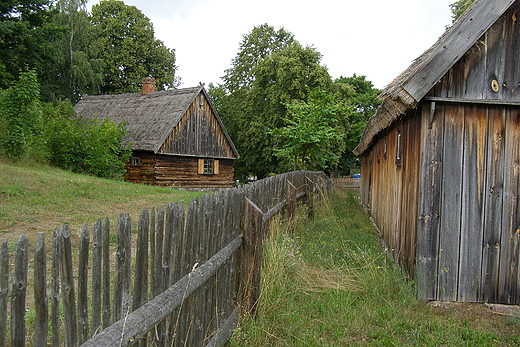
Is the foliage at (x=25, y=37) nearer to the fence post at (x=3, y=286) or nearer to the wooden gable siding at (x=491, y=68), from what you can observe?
the wooden gable siding at (x=491, y=68)

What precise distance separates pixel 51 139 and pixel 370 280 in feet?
54.2

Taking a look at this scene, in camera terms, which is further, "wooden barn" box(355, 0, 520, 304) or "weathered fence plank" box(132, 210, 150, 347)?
"wooden barn" box(355, 0, 520, 304)

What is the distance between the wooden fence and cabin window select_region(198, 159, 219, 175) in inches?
756

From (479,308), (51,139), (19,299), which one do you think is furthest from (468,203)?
(51,139)

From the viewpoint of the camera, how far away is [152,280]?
2.39 m

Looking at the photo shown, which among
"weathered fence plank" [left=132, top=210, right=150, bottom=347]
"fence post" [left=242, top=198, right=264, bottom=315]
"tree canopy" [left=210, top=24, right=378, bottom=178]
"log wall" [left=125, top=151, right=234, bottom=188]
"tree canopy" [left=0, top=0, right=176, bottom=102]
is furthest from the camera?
"tree canopy" [left=210, top=24, right=378, bottom=178]

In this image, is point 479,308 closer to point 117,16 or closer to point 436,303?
point 436,303

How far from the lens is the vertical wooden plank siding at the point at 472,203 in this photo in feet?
15.5

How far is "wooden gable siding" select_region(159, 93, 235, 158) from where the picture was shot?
72.3ft

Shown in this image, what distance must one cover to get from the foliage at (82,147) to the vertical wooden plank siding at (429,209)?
16.0m

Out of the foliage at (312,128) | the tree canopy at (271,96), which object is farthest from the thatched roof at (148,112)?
the foliage at (312,128)

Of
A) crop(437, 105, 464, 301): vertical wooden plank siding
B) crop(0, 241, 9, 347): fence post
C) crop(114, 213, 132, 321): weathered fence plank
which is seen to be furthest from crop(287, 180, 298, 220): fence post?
crop(0, 241, 9, 347): fence post

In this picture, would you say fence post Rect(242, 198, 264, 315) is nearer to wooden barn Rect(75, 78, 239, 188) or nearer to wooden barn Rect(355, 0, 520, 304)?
wooden barn Rect(355, 0, 520, 304)

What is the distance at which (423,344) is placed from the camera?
12.2 feet
